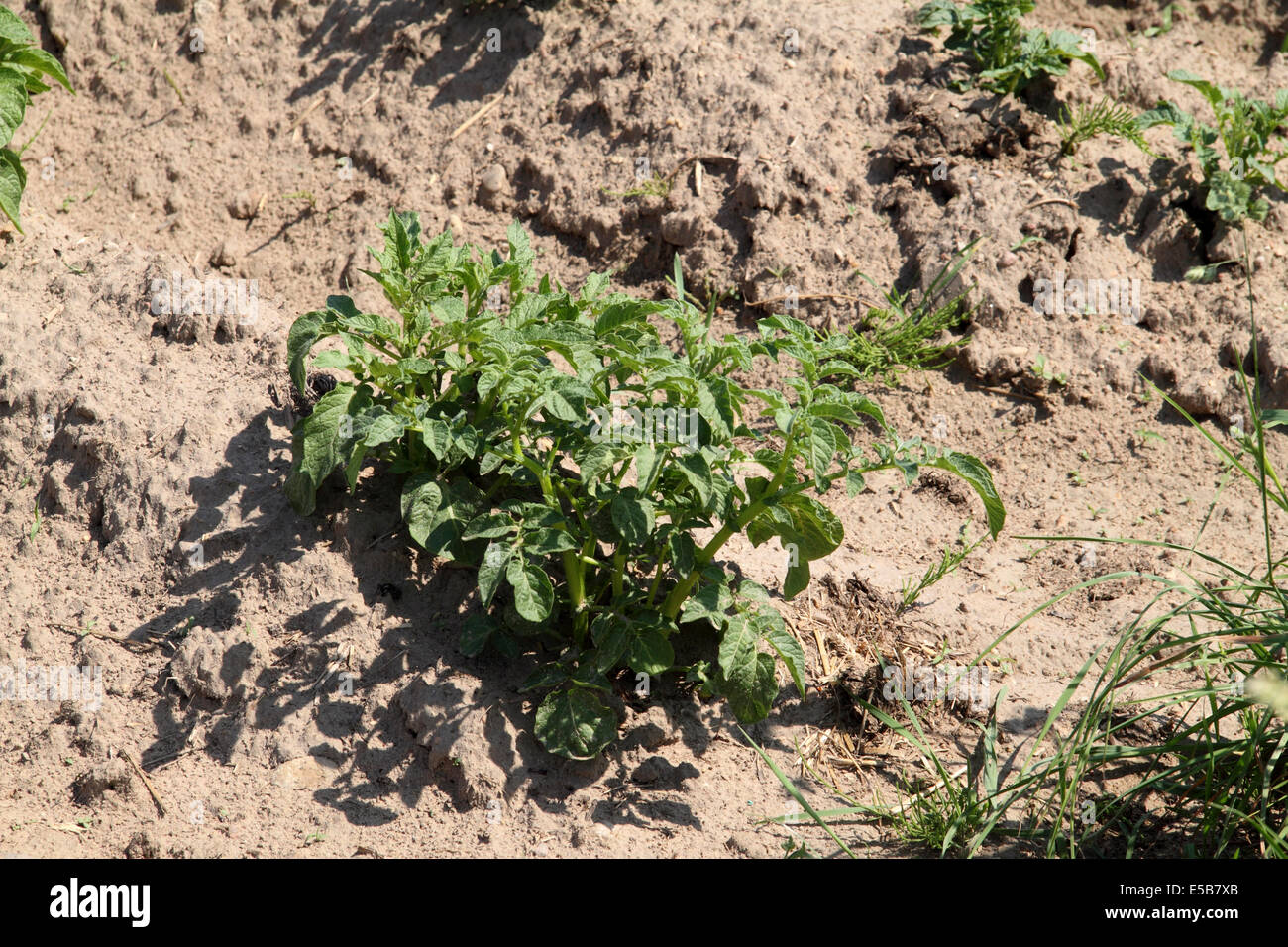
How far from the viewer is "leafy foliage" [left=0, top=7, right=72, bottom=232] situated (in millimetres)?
3615

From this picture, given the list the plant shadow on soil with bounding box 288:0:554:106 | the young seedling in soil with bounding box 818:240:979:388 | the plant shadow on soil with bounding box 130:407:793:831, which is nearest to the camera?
the plant shadow on soil with bounding box 130:407:793:831

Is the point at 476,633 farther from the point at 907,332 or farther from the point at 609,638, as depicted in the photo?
the point at 907,332

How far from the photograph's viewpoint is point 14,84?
3.64 meters

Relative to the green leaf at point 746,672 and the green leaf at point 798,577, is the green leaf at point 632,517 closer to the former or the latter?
the green leaf at point 746,672

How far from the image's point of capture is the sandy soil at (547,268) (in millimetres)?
3018

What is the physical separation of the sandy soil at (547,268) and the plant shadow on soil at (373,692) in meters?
0.01

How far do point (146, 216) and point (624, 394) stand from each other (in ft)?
7.20

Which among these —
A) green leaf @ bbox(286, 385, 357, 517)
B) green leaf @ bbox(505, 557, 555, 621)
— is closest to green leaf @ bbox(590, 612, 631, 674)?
green leaf @ bbox(505, 557, 555, 621)

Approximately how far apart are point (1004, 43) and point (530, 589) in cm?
333

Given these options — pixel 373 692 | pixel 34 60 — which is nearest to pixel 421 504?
pixel 373 692

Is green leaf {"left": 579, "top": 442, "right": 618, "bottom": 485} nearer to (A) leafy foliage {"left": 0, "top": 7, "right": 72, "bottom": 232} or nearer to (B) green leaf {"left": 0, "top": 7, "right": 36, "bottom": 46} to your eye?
(A) leafy foliage {"left": 0, "top": 7, "right": 72, "bottom": 232}

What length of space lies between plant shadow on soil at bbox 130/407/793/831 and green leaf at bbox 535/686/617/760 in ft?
0.39
